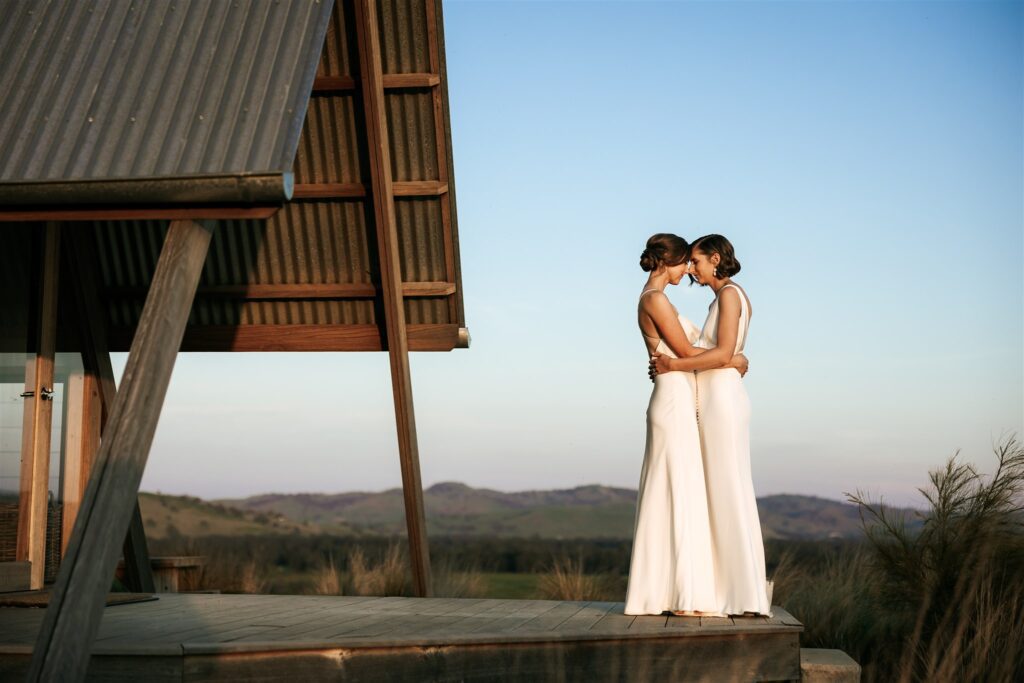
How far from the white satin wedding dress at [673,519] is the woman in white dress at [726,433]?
0.06 meters

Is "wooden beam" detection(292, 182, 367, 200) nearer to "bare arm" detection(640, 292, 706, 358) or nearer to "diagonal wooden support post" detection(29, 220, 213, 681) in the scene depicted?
"bare arm" detection(640, 292, 706, 358)

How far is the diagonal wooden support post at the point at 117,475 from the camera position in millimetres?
4223

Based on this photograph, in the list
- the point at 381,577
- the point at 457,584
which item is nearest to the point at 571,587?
the point at 457,584

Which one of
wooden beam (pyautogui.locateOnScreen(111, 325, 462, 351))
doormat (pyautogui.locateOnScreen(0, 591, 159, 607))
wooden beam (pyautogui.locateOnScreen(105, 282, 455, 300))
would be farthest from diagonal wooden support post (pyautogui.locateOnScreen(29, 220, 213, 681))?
wooden beam (pyautogui.locateOnScreen(111, 325, 462, 351))

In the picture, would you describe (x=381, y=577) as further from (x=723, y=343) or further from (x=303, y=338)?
(x=723, y=343)

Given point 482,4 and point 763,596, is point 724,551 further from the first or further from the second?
point 482,4

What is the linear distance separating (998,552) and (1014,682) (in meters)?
1.18

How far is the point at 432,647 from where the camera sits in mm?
5195

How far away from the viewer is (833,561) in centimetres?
1045

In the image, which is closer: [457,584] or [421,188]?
[421,188]

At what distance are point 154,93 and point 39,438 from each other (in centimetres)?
365

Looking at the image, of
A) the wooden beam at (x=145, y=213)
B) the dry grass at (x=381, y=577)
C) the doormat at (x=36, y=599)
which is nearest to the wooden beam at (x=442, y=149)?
the doormat at (x=36, y=599)

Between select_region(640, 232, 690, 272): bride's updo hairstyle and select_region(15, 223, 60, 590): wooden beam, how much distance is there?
4.41 metres

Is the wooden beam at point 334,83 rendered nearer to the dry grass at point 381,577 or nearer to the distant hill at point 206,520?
the dry grass at point 381,577
